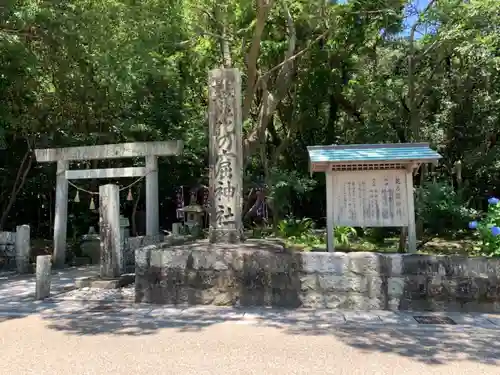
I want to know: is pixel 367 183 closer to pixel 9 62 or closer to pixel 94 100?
pixel 9 62

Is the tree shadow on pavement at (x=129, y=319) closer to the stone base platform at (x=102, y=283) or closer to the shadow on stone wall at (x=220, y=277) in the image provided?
the shadow on stone wall at (x=220, y=277)

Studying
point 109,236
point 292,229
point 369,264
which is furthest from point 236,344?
point 292,229

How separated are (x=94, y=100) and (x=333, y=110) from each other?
10.3m

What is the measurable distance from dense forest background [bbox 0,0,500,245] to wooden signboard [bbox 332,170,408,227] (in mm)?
4394

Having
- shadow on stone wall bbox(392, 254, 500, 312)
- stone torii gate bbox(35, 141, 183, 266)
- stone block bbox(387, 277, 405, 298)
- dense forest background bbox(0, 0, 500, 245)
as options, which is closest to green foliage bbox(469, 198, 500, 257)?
shadow on stone wall bbox(392, 254, 500, 312)

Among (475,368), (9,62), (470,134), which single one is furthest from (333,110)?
(475,368)

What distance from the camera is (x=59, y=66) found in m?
12.5

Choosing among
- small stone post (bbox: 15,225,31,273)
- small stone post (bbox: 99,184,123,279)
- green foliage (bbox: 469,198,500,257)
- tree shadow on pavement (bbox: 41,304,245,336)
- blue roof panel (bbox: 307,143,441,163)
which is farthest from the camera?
small stone post (bbox: 15,225,31,273)

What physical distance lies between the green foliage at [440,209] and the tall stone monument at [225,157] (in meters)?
8.54

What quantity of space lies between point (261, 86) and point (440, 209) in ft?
24.4

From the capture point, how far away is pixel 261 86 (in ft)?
52.7

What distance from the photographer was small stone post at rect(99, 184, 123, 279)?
986 cm

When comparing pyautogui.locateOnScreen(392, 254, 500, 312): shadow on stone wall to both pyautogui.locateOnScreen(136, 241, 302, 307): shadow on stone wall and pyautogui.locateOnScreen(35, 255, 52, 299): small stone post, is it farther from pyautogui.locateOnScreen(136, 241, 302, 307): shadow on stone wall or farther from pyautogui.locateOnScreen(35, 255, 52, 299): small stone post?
pyautogui.locateOnScreen(35, 255, 52, 299): small stone post

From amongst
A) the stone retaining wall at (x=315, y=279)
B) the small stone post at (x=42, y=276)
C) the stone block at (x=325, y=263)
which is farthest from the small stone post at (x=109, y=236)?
the stone block at (x=325, y=263)
